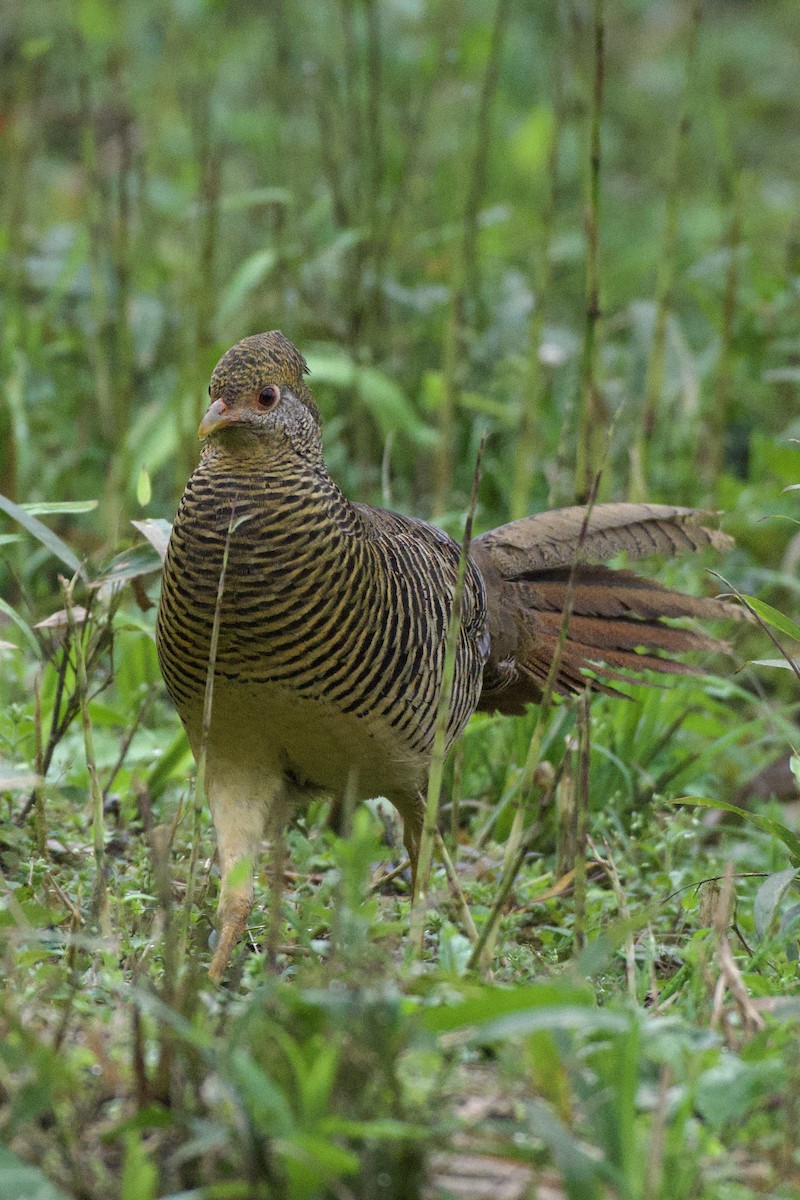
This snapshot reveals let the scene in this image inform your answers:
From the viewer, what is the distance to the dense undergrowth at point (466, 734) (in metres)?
1.74

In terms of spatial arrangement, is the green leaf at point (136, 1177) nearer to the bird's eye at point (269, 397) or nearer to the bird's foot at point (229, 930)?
the bird's foot at point (229, 930)

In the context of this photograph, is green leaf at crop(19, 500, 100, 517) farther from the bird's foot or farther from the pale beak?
the bird's foot

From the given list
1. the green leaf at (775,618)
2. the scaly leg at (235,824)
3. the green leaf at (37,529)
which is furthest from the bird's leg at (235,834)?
the green leaf at (775,618)

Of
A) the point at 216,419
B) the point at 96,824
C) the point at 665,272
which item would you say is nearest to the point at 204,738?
the point at 96,824

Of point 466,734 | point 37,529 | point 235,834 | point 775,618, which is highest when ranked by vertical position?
point 37,529

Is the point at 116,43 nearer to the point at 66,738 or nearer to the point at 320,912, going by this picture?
Result: the point at 66,738

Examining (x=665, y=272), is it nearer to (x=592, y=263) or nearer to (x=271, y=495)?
(x=592, y=263)

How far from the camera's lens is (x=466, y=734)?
3854 millimetres

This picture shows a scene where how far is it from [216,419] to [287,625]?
0.38 meters

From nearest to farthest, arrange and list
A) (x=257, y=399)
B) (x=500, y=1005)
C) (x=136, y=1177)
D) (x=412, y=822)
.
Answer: (x=136, y=1177)
(x=500, y=1005)
(x=257, y=399)
(x=412, y=822)

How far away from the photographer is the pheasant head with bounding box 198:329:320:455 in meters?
2.72

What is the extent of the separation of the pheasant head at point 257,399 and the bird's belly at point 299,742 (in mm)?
445

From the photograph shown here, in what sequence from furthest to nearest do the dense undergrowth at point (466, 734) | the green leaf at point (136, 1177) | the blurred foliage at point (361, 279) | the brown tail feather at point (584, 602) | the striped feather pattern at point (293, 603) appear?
the blurred foliage at point (361, 279) → the brown tail feather at point (584, 602) → the striped feather pattern at point (293, 603) → the dense undergrowth at point (466, 734) → the green leaf at point (136, 1177)

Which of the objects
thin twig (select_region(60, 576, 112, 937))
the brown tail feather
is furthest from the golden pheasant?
the brown tail feather
